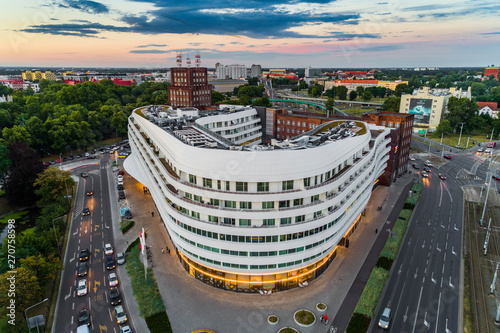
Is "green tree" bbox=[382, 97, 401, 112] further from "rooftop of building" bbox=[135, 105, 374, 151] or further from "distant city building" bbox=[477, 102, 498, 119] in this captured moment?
"rooftop of building" bbox=[135, 105, 374, 151]

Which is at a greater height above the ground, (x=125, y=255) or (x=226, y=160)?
(x=226, y=160)

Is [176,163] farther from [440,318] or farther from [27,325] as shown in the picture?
[440,318]

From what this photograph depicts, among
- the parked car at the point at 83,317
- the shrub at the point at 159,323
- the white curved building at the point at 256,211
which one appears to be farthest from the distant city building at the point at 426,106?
the parked car at the point at 83,317

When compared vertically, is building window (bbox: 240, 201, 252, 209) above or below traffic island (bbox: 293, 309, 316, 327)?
above

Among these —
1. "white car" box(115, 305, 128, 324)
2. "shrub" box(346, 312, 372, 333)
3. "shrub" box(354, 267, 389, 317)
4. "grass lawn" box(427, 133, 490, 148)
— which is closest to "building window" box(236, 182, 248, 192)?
"shrub" box(346, 312, 372, 333)

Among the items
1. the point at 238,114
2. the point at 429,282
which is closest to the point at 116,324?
the point at 429,282

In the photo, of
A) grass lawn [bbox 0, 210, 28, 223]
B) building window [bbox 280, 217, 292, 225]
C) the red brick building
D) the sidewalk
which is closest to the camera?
the sidewalk
